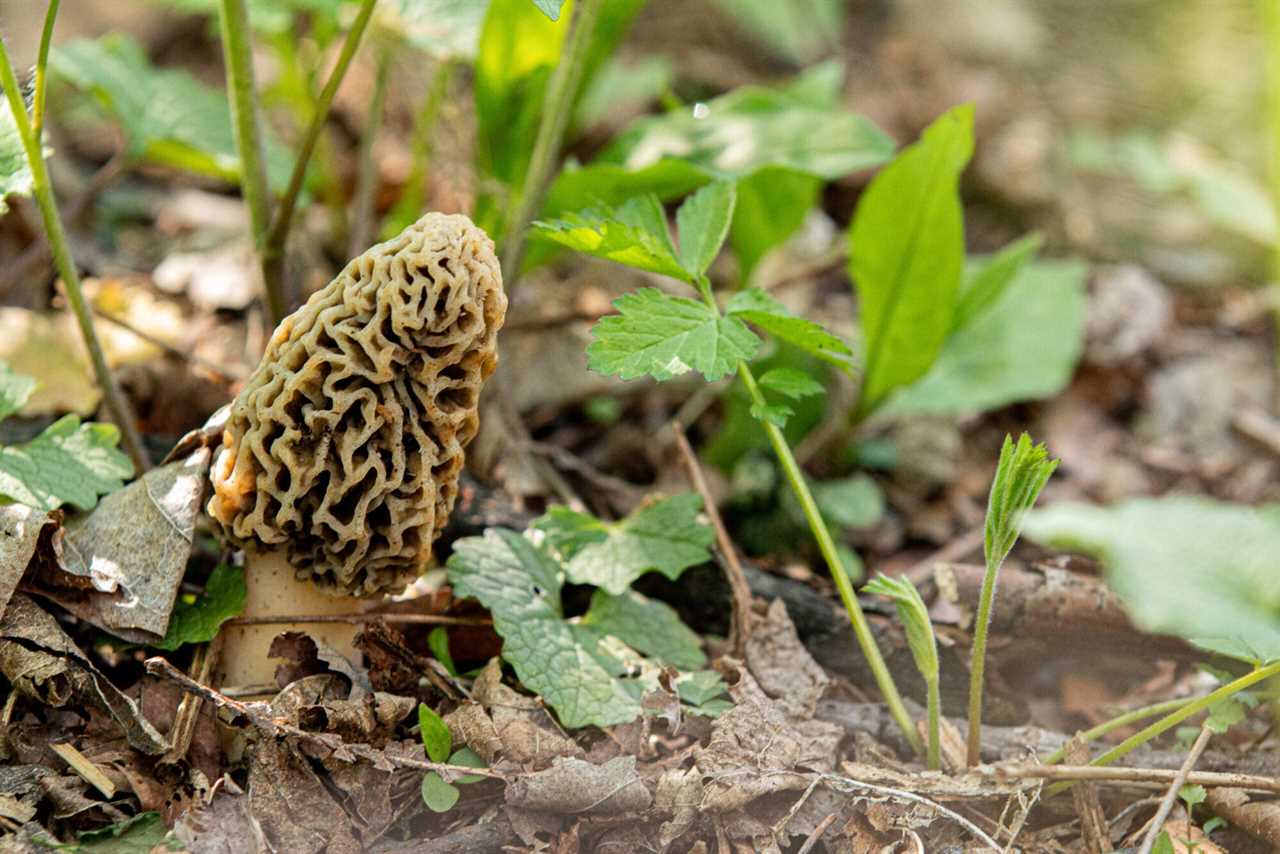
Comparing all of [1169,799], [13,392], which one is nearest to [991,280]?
[1169,799]

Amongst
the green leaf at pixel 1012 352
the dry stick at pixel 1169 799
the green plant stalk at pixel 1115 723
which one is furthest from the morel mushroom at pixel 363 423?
the green leaf at pixel 1012 352

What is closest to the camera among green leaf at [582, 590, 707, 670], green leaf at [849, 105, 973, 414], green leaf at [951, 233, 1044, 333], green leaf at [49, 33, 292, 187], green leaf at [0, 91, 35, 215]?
green leaf at [0, 91, 35, 215]

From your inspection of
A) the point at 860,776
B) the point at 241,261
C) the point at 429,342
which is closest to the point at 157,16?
the point at 241,261

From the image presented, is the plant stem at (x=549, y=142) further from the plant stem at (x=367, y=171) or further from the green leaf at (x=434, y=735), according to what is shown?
the green leaf at (x=434, y=735)

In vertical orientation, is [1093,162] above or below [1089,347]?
above

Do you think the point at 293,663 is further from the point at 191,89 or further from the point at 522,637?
the point at 191,89

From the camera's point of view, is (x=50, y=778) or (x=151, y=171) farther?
(x=151, y=171)

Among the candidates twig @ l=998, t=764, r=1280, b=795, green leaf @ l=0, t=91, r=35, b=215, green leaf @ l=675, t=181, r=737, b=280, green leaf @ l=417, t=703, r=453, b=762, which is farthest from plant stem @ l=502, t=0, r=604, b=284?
twig @ l=998, t=764, r=1280, b=795

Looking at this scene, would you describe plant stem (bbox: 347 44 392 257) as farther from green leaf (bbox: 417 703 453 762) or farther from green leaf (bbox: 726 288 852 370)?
→ green leaf (bbox: 417 703 453 762)
